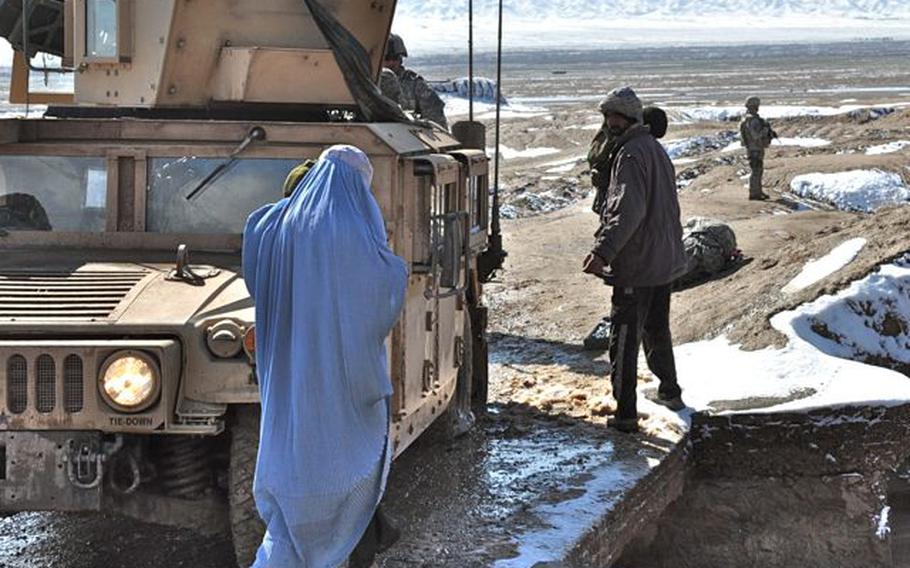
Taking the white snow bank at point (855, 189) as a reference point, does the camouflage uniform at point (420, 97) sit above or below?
above

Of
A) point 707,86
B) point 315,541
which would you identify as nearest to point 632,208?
point 315,541

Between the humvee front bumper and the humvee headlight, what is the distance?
0.55 ft

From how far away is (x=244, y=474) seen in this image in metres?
5.26

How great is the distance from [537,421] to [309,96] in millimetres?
2034

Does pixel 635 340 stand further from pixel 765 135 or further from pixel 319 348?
pixel 765 135

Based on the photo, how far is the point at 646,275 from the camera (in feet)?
23.7

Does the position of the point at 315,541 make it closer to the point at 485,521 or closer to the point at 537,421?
the point at 485,521

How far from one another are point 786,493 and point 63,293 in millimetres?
3682

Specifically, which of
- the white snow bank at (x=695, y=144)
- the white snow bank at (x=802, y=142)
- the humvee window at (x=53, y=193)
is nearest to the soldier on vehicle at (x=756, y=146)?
the white snow bank at (x=695, y=144)

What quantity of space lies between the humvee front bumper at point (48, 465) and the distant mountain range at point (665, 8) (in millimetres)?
164671

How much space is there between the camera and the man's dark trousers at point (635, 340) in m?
7.27

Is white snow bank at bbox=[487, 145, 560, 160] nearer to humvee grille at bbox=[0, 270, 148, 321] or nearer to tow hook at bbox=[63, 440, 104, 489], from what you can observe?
humvee grille at bbox=[0, 270, 148, 321]

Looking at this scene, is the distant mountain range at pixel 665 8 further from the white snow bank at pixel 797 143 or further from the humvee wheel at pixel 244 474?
the humvee wheel at pixel 244 474

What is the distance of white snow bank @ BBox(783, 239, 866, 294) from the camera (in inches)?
378
